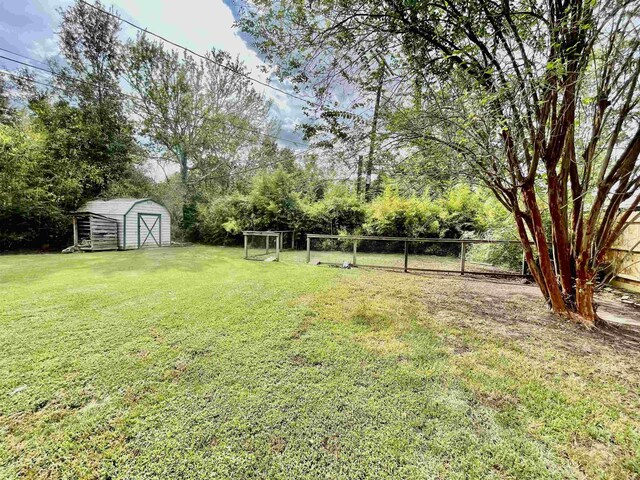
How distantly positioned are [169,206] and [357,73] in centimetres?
1364

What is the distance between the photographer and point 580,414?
1637 mm

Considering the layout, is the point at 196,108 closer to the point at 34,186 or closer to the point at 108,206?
the point at 108,206

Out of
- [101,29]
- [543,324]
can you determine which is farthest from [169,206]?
[543,324]

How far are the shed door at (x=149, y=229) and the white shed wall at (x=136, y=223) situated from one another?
151 millimetres

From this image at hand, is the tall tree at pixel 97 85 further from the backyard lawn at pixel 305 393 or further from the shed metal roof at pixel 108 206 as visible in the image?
the backyard lawn at pixel 305 393

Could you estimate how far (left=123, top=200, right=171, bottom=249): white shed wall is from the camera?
10891 millimetres

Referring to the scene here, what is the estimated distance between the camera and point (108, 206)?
1089 centimetres

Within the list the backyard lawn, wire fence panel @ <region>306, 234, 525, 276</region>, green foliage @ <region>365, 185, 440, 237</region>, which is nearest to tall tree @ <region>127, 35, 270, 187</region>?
wire fence panel @ <region>306, 234, 525, 276</region>

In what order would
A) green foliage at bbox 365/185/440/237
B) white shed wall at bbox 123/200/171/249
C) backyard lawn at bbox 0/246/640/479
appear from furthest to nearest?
white shed wall at bbox 123/200/171/249, green foliage at bbox 365/185/440/237, backyard lawn at bbox 0/246/640/479

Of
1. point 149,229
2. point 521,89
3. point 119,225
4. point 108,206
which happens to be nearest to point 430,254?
point 521,89

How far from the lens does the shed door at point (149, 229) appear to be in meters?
11.4

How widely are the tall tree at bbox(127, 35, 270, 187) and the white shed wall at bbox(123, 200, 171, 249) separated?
359 centimetres

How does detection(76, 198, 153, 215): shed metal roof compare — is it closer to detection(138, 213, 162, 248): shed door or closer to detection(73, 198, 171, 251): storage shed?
detection(73, 198, 171, 251): storage shed

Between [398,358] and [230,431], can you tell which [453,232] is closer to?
[398,358]
